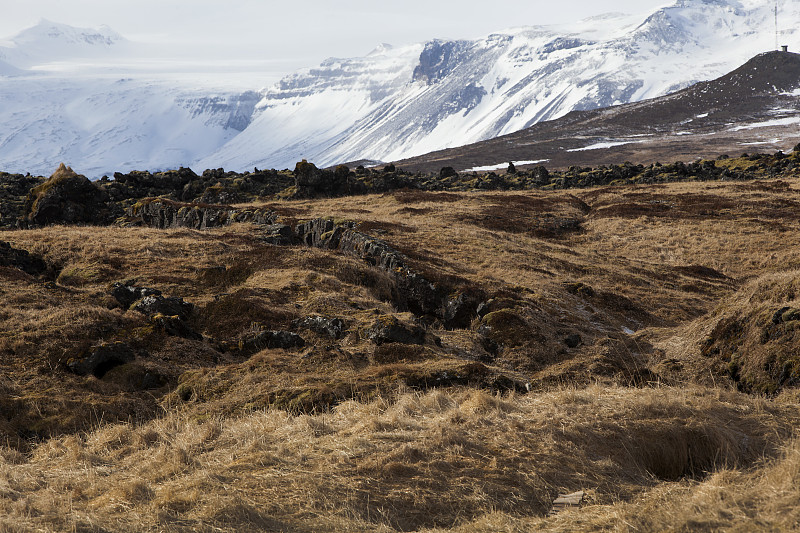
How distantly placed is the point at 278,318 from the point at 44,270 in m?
10.6

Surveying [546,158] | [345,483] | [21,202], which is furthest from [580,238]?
[546,158]

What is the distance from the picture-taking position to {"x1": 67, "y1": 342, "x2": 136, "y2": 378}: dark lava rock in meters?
12.5

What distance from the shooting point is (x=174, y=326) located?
1504cm

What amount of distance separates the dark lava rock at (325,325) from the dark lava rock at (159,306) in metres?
3.25

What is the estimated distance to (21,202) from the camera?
55344mm

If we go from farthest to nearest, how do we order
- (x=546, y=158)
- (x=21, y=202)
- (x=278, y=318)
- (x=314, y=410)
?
(x=546, y=158)
(x=21, y=202)
(x=278, y=318)
(x=314, y=410)

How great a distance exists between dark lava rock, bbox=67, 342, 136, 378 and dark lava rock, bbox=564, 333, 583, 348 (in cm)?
1170

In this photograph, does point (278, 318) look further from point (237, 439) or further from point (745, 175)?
point (745, 175)

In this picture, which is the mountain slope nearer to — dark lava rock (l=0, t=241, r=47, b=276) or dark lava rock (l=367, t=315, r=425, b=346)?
dark lava rock (l=367, t=315, r=425, b=346)

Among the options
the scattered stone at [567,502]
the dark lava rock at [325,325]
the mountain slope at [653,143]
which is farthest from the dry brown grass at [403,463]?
the mountain slope at [653,143]

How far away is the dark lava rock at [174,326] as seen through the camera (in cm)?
1479

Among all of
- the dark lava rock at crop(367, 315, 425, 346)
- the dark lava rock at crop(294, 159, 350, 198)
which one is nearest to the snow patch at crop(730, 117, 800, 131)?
the dark lava rock at crop(294, 159, 350, 198)

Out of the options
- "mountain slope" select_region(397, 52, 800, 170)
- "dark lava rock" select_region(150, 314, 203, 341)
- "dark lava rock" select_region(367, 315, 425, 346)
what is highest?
"dark lava rock" select_region(150, 314, 203, 341)

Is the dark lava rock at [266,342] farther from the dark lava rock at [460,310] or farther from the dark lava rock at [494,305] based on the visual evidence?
the dark lava rock at [494,305]
